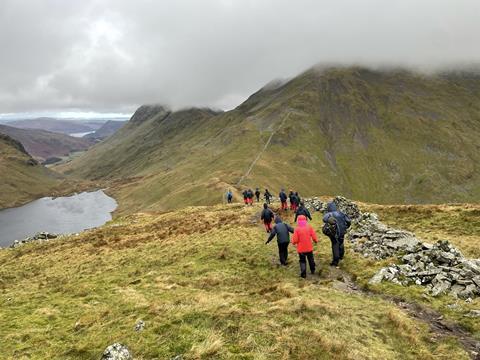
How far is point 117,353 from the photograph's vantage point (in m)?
11.8

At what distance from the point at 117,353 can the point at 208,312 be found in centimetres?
347

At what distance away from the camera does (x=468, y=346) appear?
12.8 m

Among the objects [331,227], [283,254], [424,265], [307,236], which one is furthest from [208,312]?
[424,265]

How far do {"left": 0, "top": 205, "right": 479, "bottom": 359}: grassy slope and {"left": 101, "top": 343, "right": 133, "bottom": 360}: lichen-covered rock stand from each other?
0.31 metres

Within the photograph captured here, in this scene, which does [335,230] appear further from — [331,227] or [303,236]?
[303,236]

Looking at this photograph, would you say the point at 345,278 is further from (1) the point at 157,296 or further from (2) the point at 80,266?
(2) the point at 80,266

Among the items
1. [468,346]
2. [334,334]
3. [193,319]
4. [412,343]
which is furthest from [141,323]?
[468,346]

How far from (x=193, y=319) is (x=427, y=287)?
1062 centimetres

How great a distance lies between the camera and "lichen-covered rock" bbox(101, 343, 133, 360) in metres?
11.7

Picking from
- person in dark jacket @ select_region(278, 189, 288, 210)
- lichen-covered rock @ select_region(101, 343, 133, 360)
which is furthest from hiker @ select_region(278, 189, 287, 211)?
lichen-covered rock @ select_region(101, 343, 133, 360)

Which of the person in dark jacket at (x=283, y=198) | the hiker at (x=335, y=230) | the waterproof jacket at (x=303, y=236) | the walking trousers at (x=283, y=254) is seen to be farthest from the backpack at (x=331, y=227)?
the person in dark jacket at (x=283, y=198)

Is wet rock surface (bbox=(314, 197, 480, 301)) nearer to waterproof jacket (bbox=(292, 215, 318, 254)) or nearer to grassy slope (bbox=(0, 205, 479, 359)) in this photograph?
grassy slope (bbox=(0, 205, 479, 359))

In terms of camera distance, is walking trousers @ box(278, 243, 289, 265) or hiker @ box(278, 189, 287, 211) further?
hiker @ box(278, 189, 287, 211)

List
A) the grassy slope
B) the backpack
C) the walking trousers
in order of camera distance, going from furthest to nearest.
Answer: the walking trousers → the backpack → the grassy slope
